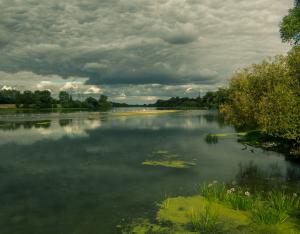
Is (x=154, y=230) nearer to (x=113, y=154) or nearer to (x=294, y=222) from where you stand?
(x=294, y=222)

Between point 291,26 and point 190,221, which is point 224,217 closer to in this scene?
point 190,221

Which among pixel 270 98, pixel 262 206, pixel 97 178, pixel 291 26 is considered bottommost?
pixel 97 178

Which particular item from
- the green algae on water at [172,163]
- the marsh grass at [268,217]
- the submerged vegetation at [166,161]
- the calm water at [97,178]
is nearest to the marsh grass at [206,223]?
the marsh grass at [268,217]

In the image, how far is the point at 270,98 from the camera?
30.0m

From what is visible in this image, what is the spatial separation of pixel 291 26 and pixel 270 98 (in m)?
22.8

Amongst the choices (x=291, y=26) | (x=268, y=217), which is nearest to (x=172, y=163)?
(x=268, y=217)

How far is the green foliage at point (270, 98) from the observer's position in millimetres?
25938

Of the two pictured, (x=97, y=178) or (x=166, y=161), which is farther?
(x=166, y=161)

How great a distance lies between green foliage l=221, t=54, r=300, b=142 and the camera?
25938mm

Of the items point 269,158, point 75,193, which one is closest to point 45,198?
point 75,193

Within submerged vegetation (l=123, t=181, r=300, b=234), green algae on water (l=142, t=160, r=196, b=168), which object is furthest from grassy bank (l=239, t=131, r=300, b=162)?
submerged vegetation (l=123, t=181, r=300, b=234)

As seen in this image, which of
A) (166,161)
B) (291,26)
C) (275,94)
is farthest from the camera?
(291,26)

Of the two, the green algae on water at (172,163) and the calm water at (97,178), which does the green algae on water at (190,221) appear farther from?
the green algae on water at (172,163)

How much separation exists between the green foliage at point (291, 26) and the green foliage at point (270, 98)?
364 inches
